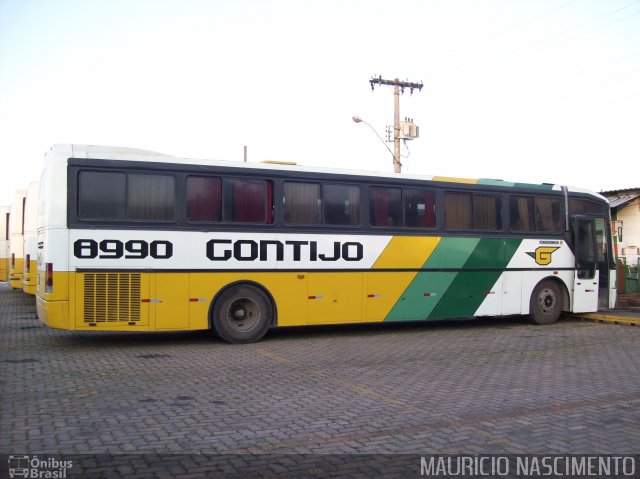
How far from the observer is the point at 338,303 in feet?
42.9

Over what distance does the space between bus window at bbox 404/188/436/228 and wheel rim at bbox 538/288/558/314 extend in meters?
3.78

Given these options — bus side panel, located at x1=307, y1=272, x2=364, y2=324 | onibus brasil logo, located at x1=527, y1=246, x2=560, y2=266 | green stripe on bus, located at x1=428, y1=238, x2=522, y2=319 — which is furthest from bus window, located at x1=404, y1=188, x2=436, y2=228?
onibus brasil logo, located at x1=527, y1=246, x2=560, y2=266

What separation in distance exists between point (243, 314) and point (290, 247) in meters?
1.59

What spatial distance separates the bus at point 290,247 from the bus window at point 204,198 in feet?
0.07

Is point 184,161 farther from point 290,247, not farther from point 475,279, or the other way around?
point 475,279

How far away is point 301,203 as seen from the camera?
1276cm

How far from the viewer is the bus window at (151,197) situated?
1130 centimetres

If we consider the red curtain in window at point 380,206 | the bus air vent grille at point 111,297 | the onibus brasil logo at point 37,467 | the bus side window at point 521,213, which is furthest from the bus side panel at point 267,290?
the onibus brasil logo at point 37,467

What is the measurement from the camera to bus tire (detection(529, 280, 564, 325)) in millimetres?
15695

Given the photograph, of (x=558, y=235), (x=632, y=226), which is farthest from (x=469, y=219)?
(x=632, y=226)

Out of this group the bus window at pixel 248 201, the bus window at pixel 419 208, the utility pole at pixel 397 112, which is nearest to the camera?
the bus window at pixel 248 201

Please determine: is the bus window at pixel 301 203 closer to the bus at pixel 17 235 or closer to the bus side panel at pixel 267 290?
the bus side panel at pixel 267 290

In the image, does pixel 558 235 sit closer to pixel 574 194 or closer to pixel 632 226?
pixel 574 194

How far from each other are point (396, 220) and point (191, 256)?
4.59 meters
